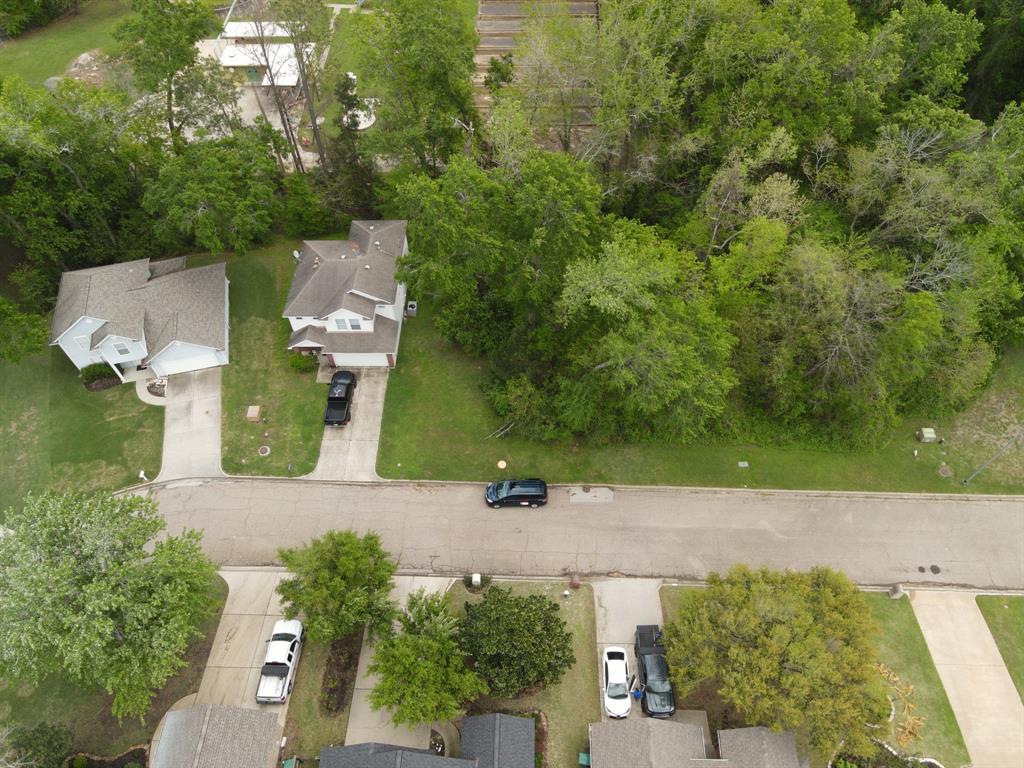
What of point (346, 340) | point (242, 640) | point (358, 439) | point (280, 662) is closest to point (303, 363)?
point (346, 340)

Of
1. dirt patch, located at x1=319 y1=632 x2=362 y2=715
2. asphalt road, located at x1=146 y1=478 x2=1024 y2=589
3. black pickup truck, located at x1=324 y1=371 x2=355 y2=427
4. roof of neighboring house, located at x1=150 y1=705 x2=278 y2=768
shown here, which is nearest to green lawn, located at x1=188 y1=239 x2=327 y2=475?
black pickup truck, located at x1=324 y1=371 x2=355 y2=427

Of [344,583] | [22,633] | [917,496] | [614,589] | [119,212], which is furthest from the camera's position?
[119,212]

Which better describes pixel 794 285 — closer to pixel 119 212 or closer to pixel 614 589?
pixel 614 589

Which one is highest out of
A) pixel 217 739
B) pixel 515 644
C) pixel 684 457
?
pixel 684 457

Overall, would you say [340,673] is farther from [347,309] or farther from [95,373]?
[95,373]

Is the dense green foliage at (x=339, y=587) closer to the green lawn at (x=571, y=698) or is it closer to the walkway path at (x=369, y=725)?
the walkway path at (x=369, y=725)

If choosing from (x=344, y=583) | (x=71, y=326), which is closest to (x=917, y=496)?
(x=344, y=583)
